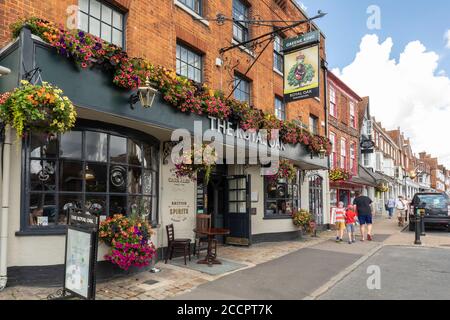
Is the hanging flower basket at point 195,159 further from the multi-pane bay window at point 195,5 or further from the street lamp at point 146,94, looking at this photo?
the multi-pane bay window at point 195,5

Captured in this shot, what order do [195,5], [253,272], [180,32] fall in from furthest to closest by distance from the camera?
[195,5]
[180,32]
[253,272]

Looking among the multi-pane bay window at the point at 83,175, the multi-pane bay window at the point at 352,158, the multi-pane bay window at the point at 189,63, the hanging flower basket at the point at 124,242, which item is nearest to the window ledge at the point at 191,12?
the multi-pane bay window at the point at 189,63

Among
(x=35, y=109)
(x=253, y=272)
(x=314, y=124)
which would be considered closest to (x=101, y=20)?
(x=35, y=109)

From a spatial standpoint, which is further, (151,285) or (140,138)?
(140,138)

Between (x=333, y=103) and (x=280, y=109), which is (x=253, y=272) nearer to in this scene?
(x=280, y=109)

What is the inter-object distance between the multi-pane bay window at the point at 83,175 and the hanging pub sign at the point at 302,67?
18.0 ft

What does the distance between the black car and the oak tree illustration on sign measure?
863 cm

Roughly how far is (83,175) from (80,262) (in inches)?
85.7

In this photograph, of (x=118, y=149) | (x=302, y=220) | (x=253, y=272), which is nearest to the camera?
(x=118, y=149)

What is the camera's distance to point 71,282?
509 centimetres

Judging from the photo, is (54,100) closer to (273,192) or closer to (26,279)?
(26,279)

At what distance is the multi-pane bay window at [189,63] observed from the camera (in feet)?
31.2

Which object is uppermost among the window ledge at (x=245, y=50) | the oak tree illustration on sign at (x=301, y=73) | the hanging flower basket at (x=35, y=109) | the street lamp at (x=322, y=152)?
the window ledge at (x=245, y=50)

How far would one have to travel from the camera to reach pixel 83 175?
22.0ft
